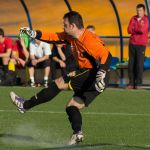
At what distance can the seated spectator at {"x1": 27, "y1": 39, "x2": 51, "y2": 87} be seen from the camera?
731 inches

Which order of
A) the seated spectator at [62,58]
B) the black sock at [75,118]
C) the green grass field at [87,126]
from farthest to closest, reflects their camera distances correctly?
1. the seated spectator at [62,58]
2. the green grass field at [87,126]
3. the black sock at [75,118]

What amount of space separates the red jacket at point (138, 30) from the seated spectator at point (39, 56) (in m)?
2.34

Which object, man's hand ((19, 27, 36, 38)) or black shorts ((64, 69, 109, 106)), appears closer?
black shorts ((64, 69, 109, 106))

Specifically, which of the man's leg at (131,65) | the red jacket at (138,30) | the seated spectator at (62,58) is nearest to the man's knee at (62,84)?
the red jacket at (138,30)

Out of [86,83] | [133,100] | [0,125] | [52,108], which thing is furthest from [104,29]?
[86,83]

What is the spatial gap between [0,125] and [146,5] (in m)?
9.69

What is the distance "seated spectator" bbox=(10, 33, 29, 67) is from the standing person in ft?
32.7

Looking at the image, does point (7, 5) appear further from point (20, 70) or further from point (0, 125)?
point (0, 125)

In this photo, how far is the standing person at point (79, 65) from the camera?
8484mm

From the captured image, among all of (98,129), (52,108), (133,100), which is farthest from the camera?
(133,100)

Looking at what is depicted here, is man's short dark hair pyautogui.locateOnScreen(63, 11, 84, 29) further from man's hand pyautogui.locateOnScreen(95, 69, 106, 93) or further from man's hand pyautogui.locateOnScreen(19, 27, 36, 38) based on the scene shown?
man's hand pyautogui.locateOnScreen(95, 69, 106, 93)

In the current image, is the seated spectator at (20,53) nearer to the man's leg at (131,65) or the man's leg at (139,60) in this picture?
the man's leg at (131,65)

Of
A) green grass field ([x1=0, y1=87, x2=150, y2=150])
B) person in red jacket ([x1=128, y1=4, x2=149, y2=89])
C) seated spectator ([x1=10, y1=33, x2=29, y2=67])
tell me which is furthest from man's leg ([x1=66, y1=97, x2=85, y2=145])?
seated spectator ([x1=10, y1=33, x2=29, y2=67])

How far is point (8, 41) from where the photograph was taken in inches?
734
